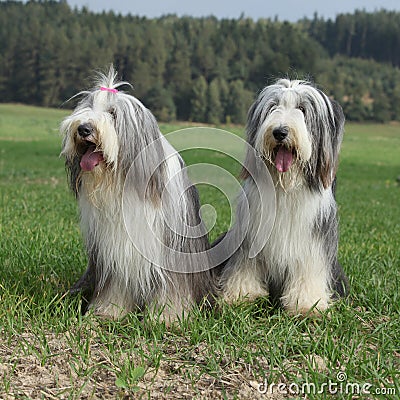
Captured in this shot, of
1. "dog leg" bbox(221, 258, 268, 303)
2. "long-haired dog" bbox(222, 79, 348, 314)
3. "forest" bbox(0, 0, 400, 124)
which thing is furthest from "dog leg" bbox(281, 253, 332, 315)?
"forest" bbox(0, 0, 400, 124)

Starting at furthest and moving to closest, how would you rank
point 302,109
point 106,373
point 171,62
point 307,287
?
point 171,62, point 307,287, point 302,109, point 106,373

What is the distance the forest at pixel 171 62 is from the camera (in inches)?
2442

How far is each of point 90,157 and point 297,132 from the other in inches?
51.3

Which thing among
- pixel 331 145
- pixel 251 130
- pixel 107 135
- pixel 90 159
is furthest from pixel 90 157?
pixel 331 145

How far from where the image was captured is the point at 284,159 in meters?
3.91

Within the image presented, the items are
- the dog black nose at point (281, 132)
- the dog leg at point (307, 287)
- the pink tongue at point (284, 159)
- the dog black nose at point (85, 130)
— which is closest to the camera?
the dog black nose at point (85, 130)

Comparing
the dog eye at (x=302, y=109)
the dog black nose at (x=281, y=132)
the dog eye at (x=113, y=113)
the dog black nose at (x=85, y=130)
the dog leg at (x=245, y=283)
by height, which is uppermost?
the dog eye at (x=302, y=109)

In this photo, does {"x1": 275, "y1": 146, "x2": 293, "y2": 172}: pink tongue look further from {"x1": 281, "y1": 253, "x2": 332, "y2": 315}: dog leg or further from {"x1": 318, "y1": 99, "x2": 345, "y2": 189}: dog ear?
{"x1": 281, "y1": 253, "x2": 332, "y2": 315}: dog leg

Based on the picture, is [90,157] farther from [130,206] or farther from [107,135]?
[130,206]

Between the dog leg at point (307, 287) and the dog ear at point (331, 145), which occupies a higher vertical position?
the dog ear at point (331, 145)

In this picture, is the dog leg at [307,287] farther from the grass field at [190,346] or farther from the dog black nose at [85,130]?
the dog black nose at [85,130]

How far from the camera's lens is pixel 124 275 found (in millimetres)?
4035

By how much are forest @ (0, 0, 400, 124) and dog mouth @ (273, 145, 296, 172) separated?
157 ft

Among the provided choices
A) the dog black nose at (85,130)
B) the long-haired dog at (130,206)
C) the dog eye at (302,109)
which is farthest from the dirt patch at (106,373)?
the dog eye at (302,109)
